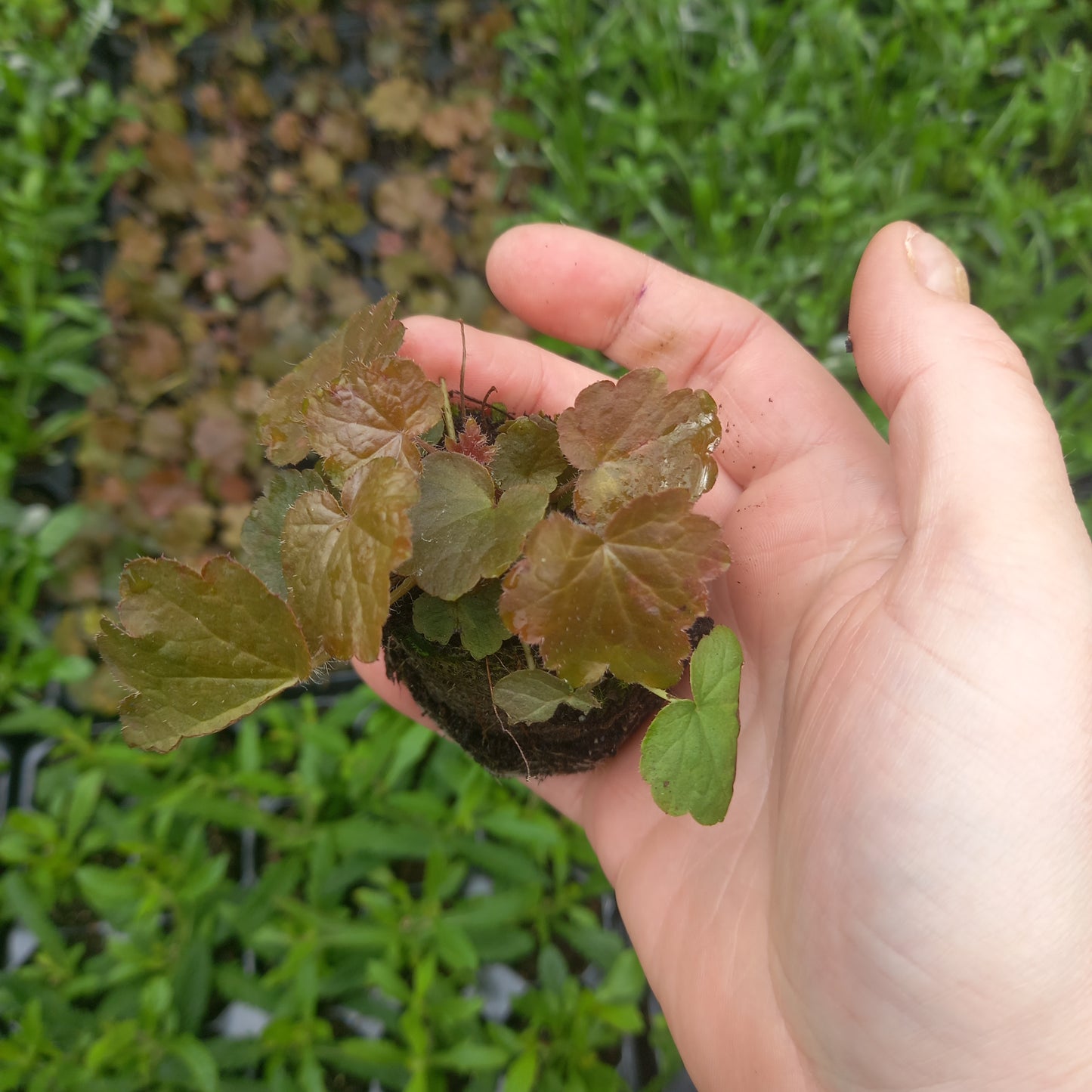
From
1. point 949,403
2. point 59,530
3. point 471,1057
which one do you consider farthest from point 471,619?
point 59,530

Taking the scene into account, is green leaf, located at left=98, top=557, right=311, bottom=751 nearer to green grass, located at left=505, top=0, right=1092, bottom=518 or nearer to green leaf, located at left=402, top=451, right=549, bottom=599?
green leaf, located at left=402, top=451, right=549, bottom=599

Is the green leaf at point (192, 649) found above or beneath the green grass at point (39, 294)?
above

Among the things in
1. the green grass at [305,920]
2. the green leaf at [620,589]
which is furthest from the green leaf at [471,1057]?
the green leaf at [620,589]

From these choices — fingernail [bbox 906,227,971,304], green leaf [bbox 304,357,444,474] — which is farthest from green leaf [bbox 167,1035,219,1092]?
fingernail [bbox 906,227,971,304]

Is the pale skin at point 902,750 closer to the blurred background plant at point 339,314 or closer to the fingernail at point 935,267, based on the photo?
the fingernail at point 935,267

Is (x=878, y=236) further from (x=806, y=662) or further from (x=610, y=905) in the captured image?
(x=610, y=905)

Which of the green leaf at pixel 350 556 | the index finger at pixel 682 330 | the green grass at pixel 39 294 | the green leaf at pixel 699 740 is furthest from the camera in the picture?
the green grass at pixel 39 294
